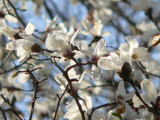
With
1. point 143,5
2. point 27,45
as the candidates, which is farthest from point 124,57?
point 143,5

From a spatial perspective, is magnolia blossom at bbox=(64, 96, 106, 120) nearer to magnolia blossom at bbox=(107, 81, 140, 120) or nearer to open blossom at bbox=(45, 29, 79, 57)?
magnolia blossom at bbox=(107, 81, 140, 120)

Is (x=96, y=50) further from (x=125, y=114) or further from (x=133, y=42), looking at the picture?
(x=125, y=114)

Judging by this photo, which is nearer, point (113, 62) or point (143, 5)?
point (113, 62)

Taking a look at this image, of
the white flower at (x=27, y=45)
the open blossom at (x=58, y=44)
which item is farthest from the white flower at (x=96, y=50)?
the white flower at (x=27, y=45)

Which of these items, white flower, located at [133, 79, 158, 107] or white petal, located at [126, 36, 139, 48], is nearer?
white flower, located at [133, 79, 158, 107]

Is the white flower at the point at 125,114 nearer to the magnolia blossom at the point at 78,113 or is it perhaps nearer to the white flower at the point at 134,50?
the magnolia blossom at the point at 78,113

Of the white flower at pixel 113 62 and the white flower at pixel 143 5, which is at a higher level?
the white flower at pixel 113 62

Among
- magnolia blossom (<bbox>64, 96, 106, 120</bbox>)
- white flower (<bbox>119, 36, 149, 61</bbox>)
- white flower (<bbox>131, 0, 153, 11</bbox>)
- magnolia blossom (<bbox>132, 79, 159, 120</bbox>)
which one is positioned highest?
white flower (<bbox>119, 36, 149, 61</bbox>)

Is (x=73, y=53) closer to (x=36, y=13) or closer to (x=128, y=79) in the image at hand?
(x=128, y=79)

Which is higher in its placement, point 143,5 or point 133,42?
point 133,42

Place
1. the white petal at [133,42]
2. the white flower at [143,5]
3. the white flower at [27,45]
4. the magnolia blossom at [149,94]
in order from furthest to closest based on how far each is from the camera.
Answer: the white flower at [143,5] → the white flower at [27,45] → the white petal at [133,42] → the magnolia blossom at [149,94]

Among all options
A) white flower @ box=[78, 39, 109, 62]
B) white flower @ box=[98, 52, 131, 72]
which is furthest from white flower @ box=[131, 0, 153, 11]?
white flower @ box=[98, 52, 131, 72]
